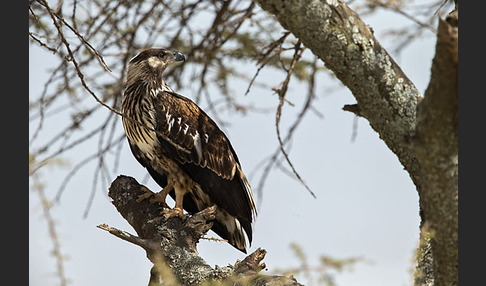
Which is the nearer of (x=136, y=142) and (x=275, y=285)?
→ (x=275, y=285)

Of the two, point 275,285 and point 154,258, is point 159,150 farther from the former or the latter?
point 275,285

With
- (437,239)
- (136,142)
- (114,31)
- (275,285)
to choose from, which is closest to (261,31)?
(114,31)

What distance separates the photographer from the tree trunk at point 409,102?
2006mm

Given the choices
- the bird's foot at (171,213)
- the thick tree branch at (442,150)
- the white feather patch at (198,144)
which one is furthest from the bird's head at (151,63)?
the thick tree branch at (442,150)

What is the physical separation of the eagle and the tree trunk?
1526 mm

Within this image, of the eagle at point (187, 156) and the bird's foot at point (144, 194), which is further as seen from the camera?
the eagle at point (187, 156)

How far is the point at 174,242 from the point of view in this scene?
339 centimetres

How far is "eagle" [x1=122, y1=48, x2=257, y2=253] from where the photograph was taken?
4160 mm

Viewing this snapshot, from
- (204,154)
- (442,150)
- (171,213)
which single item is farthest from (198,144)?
(442,150)

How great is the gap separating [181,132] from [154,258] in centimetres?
113

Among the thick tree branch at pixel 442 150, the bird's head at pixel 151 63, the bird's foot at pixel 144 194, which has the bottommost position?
the thick tree branch at pixel 442 150

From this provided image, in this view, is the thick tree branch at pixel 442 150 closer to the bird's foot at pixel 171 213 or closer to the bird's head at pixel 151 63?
the bird's foot at pixel 171 213

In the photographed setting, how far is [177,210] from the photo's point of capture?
3.71 m

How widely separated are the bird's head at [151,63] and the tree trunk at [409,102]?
203 centimetres
